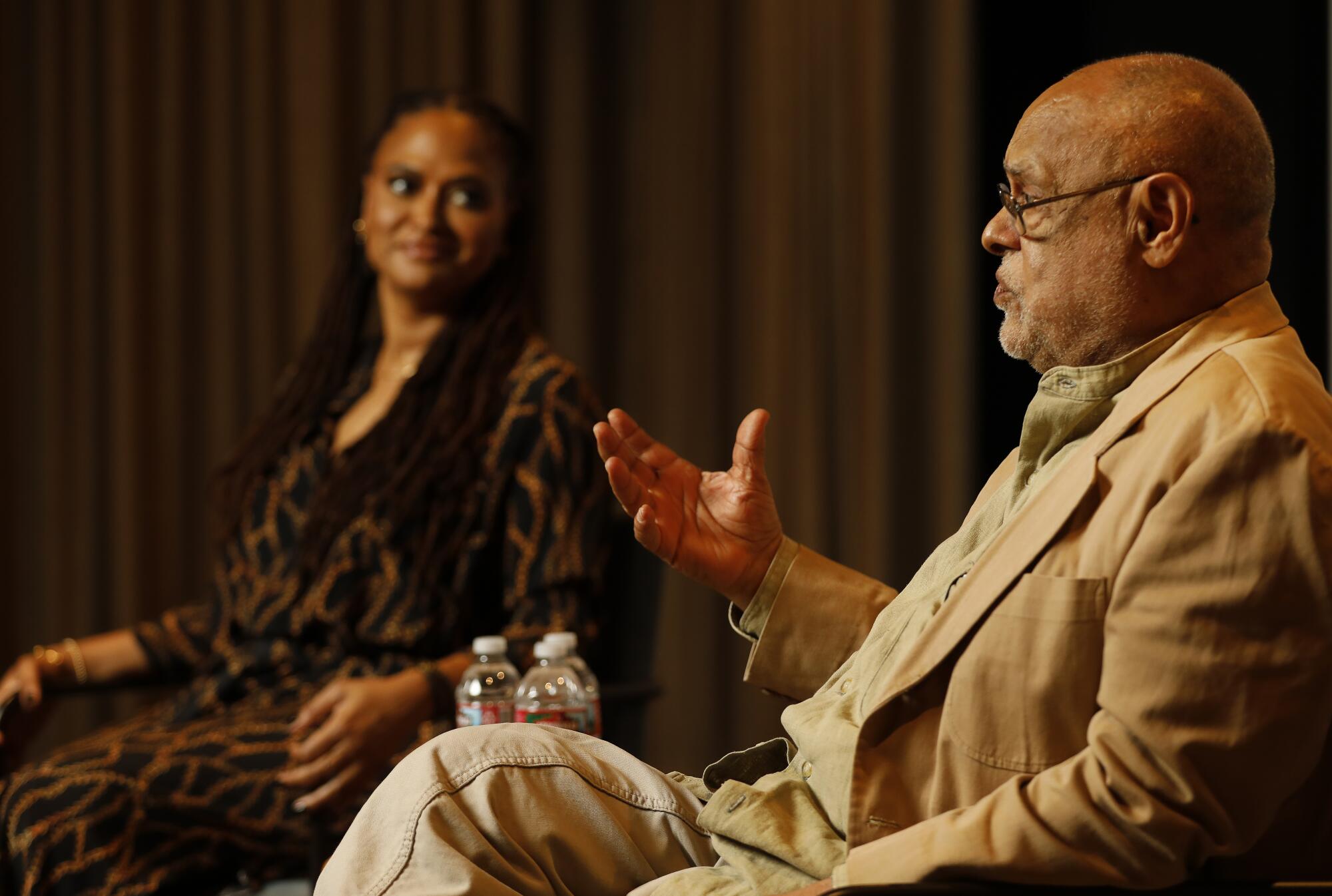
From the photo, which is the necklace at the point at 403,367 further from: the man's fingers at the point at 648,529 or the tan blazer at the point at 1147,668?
the tan blazer at the point at 1147,668

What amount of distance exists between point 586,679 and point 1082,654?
1.23 meters

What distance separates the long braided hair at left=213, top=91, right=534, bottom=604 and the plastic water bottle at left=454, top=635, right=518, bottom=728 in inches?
8.4

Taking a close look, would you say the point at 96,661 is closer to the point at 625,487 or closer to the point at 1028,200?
the point at 625,487

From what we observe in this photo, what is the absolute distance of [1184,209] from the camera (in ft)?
4.16

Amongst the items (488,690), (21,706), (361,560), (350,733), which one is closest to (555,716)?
(488,690)

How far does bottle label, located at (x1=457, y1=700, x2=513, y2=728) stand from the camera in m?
2.26

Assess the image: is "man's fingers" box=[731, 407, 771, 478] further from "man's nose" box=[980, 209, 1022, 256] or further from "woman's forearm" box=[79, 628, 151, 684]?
"woman's forearm" box=[79, 628, 151, 684]

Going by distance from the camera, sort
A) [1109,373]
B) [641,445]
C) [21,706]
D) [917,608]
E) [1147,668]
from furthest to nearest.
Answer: [21,706], [641,445], [917,608], [1109,373], [1147,668]

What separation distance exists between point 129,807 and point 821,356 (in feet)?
6.72

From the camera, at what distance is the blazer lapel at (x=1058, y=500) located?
47.4 inches

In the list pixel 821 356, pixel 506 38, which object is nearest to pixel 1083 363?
pixel 821 356

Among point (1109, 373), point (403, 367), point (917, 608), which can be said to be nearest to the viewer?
point (1109, 373)

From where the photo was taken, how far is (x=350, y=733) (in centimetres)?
222

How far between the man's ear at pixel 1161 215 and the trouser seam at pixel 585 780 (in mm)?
689
